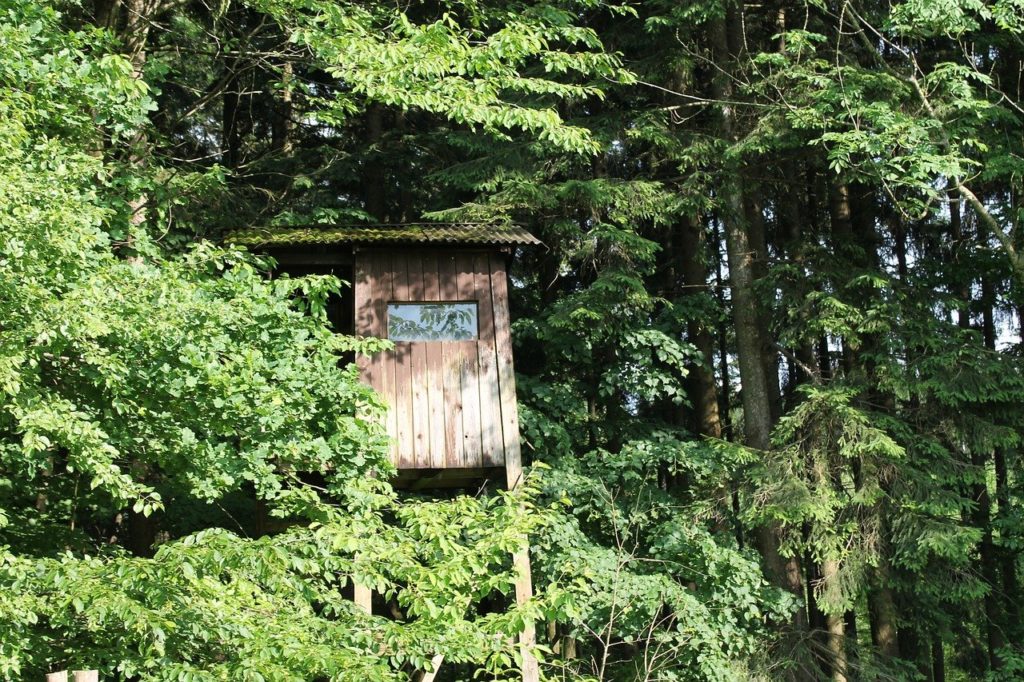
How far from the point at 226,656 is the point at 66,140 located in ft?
15.9

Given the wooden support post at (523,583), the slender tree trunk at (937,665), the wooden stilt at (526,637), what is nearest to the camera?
the wooden stilt at (526,637)

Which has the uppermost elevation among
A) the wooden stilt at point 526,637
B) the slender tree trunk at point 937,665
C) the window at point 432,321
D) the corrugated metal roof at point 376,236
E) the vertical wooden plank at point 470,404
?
the corrugated metal roof at point 376,236

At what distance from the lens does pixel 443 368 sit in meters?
12.1

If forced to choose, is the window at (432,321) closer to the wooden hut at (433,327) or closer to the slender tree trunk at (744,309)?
the wooden hut at (433,327)

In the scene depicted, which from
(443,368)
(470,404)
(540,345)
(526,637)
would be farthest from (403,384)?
(540,345)

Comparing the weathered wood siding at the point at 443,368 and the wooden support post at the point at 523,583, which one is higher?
the weathered wood siding at the point at 443,368

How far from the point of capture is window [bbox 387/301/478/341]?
12.3m

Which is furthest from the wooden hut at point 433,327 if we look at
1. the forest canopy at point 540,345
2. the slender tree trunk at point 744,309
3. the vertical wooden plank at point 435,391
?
the slender tree trunk at point 744,309

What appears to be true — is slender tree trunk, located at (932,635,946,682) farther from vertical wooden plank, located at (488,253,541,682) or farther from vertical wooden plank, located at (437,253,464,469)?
vertical wooden plank, located at (437,253,464,469)

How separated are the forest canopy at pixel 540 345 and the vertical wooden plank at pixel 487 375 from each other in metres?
1.24

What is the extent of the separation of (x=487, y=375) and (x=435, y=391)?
0.64 metres

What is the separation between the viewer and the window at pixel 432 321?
12.3 meters

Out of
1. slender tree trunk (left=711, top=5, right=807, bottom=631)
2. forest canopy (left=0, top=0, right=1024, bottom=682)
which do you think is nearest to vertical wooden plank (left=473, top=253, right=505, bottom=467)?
forest canopy (left=0, top=0, right=1024, bottom=682)

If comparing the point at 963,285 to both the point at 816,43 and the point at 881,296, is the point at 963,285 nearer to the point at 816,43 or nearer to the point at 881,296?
the point at 881,296
